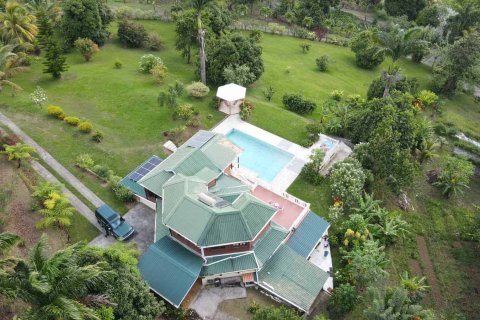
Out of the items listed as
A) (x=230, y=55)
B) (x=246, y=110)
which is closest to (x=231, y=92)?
(x=246, y=110)

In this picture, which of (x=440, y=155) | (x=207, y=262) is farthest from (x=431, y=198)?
(x=207, y=262)

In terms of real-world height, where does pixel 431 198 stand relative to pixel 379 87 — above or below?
below

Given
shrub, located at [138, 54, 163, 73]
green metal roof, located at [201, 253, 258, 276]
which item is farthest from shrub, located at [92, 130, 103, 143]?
green metal roof, located at [201, 253, 258, 276]

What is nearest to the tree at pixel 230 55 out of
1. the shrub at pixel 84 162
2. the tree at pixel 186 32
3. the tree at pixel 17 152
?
the tree at pixel 186 32

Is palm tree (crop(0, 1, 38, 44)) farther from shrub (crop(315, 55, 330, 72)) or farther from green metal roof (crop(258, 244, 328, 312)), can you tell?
shrub (crop(315, 55, 330, 72))

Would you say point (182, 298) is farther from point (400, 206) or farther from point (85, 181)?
point (400, 206)

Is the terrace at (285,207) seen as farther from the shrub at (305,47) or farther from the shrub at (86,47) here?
the shrub at (305,47)

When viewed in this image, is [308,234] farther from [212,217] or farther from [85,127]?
[85,127]
